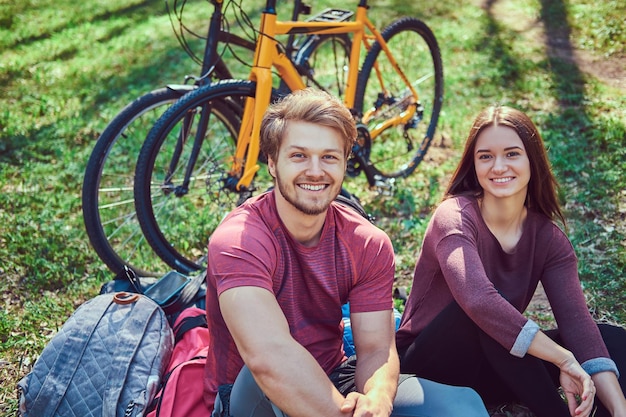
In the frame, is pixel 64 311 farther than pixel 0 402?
Yes

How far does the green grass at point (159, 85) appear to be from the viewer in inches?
147

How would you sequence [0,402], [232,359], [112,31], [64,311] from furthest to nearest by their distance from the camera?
1. [112,31]
2. [64,311]
3. [0,402]
4. [232,359]

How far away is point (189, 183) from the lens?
372 centimetres

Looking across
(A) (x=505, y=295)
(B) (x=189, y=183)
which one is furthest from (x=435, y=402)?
(B) (x=189, y=183)

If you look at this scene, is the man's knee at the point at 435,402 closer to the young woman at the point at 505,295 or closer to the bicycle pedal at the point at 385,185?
the young woman at the point at 505,295

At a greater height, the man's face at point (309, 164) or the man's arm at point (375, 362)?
the man's face at point (309, 164)

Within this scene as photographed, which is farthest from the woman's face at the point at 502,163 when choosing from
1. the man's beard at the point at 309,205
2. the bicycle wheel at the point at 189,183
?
the bicycle wheel at the point at 189,183

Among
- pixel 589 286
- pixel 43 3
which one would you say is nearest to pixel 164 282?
pixel 589 286

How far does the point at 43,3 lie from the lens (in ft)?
29.5

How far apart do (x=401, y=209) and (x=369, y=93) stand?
74.3 inches

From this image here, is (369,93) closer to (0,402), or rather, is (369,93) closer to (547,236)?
(547,236)

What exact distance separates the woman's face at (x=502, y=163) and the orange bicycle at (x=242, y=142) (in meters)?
1.32

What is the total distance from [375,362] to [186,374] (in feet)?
2.34

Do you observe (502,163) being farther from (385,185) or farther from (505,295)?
(385,185)
